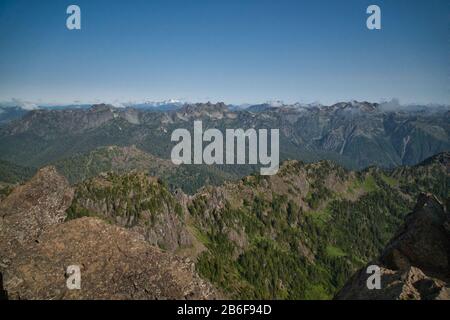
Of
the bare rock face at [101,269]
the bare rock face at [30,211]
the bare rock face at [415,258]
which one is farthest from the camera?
A: the bare rock face at [30,211]

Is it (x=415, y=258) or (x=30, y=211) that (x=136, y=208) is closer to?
(x=30, y=211)

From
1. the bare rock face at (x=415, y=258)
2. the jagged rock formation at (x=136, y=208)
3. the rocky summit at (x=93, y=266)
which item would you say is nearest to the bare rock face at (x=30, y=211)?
the rocky summit at (x=93, y=266)

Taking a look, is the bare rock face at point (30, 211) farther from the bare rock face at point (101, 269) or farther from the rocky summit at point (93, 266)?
the bare rock face at point (101, 269)
